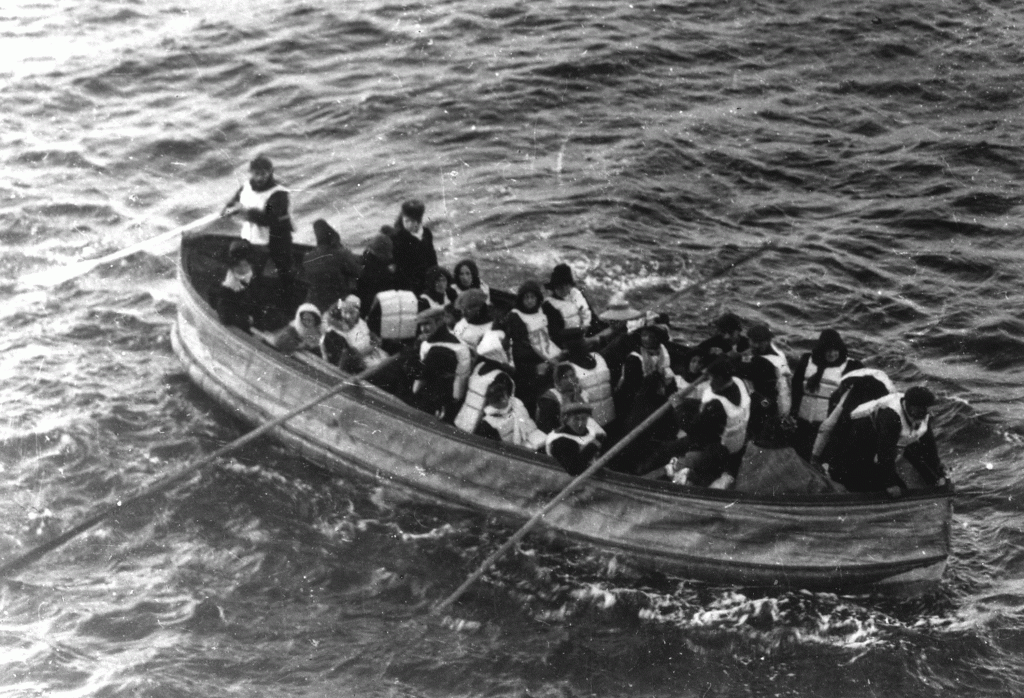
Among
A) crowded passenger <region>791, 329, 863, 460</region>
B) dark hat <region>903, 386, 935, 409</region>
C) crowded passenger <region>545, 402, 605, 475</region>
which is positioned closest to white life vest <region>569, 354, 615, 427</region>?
crowded passenger <region>545, 402, 605, 475</region>

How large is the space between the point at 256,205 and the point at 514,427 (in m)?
4.76

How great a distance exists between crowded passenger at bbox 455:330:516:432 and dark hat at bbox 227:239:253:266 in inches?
133

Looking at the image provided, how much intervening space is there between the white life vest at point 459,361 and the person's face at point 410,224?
83.8 inches

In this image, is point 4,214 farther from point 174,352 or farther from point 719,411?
point 719,411

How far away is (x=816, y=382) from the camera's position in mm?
13188

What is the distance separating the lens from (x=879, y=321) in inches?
727

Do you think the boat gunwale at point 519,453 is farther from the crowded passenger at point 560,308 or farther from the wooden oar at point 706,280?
the wooden oar at point 706,280

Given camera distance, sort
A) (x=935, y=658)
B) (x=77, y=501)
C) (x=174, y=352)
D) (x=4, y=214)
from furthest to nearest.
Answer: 1. (x=4, y=214)
2. (x=174, y=352)
3. (x=77, y=501)
4. (x=935, y=658)

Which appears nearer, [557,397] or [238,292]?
[557,397]

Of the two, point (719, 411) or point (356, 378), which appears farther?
point (356, 378)

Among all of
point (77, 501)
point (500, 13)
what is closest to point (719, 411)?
point (77, 501)

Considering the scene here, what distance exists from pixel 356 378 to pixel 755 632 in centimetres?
523

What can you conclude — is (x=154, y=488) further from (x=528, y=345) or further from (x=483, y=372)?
(x=528, y=345)

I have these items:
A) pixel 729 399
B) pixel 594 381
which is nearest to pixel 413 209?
pixel 594 381
